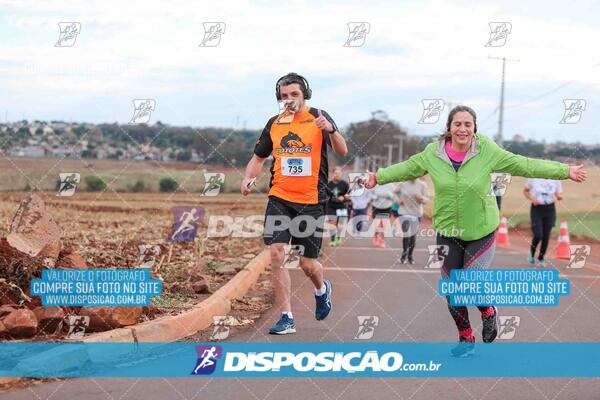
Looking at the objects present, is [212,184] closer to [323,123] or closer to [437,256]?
[437,256]

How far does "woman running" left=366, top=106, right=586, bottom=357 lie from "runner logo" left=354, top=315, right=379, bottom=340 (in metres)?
1.18

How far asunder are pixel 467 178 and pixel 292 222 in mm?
1561

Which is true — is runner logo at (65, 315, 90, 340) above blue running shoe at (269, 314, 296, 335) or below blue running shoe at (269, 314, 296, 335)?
above

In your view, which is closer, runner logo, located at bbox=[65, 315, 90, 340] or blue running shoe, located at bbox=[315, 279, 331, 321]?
runner logo, located at bbox=[65, 315, 90, 340]

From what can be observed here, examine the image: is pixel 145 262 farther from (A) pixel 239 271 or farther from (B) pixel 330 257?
(B) pixel 330 257

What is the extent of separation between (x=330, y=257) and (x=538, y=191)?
183 inches

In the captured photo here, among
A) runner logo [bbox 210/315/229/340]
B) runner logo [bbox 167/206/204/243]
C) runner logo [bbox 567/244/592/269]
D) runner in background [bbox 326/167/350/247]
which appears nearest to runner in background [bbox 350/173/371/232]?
runner in background [bbox 326/167/350/247]

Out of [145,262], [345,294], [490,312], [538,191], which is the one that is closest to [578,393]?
[490,312]

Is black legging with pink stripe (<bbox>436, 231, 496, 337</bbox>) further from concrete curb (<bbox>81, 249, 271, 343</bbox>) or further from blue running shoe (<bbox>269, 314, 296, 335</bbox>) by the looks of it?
concrete curb (<bbox>81, 249, 271, 343</bbox>)

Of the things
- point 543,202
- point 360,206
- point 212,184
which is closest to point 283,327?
point 212,184

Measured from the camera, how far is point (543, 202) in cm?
1539

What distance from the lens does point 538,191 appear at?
50.1 ft

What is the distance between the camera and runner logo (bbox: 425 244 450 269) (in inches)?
300

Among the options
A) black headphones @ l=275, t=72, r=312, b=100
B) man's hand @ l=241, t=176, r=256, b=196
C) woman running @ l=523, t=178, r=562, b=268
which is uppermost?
black headphones @ l=275, t=72, r=312, b=100
